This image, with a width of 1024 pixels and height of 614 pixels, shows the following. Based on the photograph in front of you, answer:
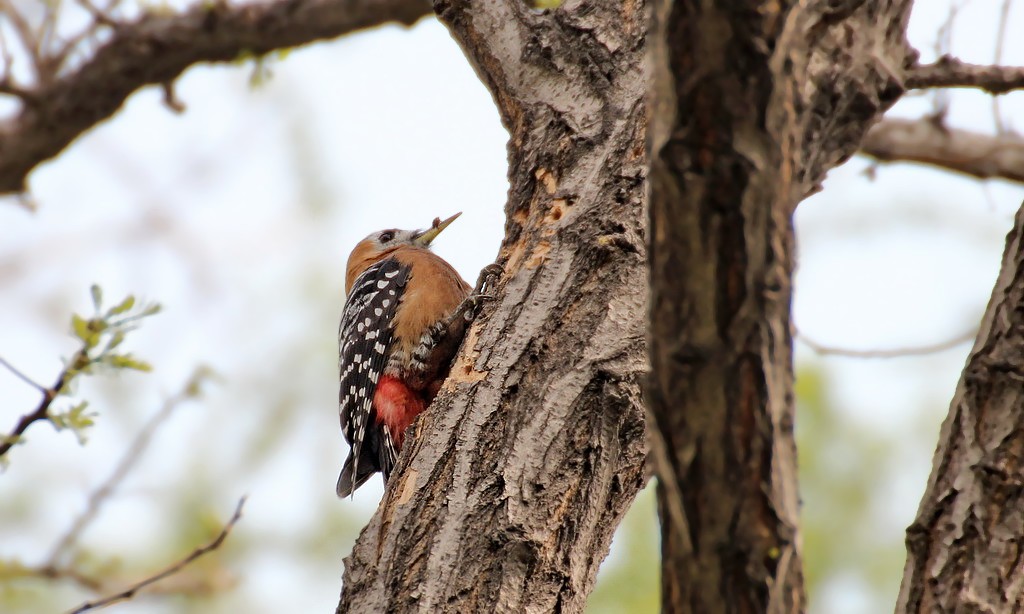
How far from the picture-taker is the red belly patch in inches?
215

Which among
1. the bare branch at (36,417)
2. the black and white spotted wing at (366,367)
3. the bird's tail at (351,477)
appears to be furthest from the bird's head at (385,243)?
the bare branch at (36,417)

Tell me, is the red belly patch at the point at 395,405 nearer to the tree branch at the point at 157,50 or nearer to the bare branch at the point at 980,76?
the tree branch at the point at 157,50

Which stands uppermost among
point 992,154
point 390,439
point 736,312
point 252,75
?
point 252,75

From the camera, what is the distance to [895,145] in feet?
21.1

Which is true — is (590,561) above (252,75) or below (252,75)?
below

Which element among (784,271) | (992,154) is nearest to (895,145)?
(992,154)

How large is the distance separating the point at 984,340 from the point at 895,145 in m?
4.38

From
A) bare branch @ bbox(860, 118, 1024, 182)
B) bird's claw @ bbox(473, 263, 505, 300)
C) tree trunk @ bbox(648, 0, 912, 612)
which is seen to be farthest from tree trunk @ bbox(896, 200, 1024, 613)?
bare branch @ bbox(860, 118, 1024, 182)

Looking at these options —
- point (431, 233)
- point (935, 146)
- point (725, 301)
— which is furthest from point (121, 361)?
point (935, 146)

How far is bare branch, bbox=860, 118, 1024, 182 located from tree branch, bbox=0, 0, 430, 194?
3.06m

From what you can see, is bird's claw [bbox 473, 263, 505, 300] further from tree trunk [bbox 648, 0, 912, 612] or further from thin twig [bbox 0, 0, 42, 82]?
thin twig [bbox 0, 0, 42, 82]

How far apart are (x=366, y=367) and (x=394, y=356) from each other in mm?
283

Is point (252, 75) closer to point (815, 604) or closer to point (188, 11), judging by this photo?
point (188, 11)

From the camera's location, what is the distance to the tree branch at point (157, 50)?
5898 mm
